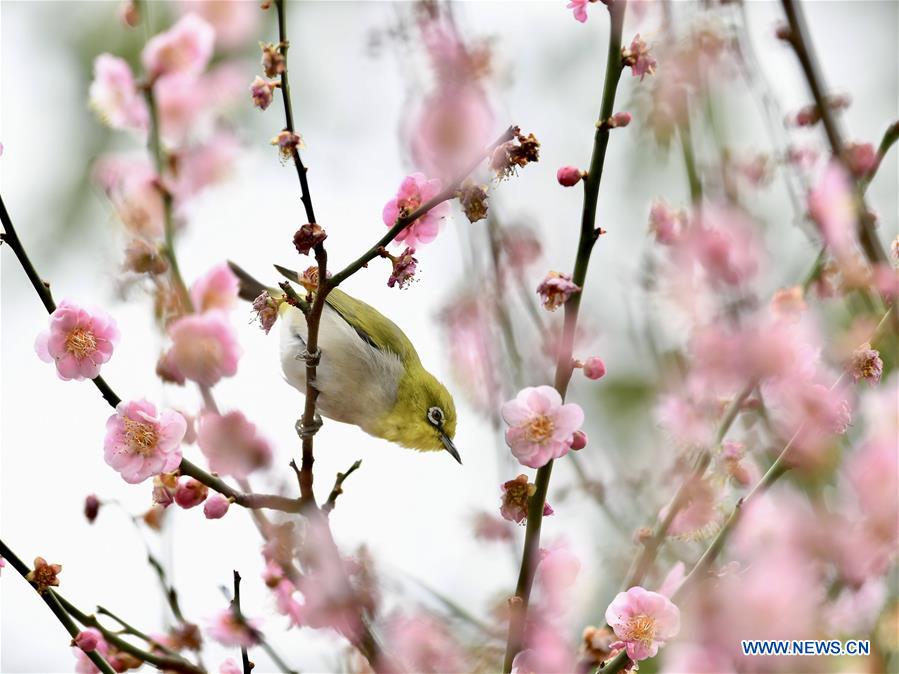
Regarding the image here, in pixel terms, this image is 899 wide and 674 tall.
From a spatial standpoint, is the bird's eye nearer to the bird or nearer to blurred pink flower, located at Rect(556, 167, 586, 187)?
the bird

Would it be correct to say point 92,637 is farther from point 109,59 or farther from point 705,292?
point 109,59

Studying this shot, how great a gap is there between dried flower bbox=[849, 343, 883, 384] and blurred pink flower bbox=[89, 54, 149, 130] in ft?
10.5

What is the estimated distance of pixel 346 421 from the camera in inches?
→ 207

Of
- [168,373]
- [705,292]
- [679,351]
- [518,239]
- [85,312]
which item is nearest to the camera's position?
[85,312]

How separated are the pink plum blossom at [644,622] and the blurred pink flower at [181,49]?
10.0ft

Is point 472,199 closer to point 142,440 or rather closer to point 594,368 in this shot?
point 594,368

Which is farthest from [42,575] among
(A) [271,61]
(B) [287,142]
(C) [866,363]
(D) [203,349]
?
(C) [866,363]

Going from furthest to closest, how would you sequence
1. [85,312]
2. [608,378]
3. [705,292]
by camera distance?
[608,378] → [705,292] → [85,312]

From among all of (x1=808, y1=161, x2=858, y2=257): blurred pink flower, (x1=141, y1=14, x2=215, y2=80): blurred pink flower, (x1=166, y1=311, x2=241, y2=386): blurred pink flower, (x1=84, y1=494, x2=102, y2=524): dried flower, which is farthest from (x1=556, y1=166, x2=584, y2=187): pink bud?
(x1=141, y1=14, x2=215, y2=80): blurred pink flower

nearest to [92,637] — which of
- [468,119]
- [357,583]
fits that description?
[357,583]

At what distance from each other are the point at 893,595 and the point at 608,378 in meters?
3.03

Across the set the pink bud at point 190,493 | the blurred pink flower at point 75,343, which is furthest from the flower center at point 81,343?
the pink bud at point 190,493

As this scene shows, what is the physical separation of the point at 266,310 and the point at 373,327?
102 inches

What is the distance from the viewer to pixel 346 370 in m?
5.03
